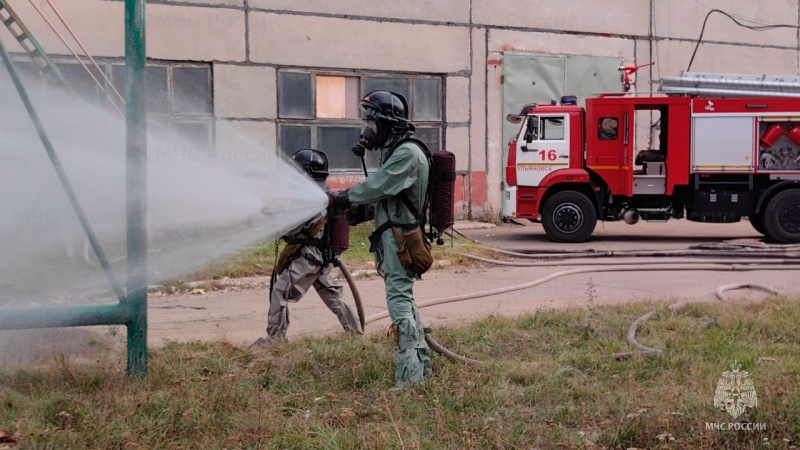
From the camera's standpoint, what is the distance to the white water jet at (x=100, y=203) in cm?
563

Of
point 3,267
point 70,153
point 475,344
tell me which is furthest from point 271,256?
point 475,344

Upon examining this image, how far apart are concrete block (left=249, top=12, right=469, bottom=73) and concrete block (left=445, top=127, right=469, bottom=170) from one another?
1175 mm

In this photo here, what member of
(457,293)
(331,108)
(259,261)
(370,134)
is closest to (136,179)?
(370,134)

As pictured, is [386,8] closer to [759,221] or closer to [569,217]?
[569,217]

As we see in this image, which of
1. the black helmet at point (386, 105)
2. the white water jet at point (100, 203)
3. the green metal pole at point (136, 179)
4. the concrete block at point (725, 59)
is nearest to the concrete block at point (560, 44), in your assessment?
the concrete block at point (725, 59)

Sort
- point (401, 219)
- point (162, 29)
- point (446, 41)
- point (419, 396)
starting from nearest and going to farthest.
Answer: point (419, 396), point (401, 219), point (162, 29), point (446, 41)

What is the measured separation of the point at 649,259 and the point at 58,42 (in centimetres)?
907

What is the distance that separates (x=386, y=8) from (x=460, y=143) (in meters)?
2.97

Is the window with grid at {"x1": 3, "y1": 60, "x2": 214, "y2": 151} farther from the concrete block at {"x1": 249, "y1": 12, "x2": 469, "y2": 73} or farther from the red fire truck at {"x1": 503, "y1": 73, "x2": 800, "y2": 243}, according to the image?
the red fire truck at {"x1": 503, "y1": 73, "x2": 800, "y2": 243}

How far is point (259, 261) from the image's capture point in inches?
419

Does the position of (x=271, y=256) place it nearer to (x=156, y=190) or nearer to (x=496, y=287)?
(x=496, y=287)

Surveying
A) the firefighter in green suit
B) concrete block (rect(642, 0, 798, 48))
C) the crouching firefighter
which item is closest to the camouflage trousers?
the crouching firefighter

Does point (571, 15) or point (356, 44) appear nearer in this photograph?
point (356, 44)

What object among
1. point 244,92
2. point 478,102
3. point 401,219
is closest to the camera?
point 401,219
